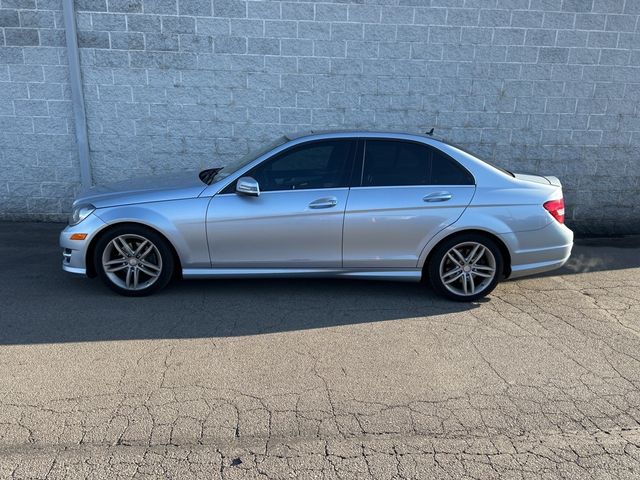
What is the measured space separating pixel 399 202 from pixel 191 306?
6.84ft

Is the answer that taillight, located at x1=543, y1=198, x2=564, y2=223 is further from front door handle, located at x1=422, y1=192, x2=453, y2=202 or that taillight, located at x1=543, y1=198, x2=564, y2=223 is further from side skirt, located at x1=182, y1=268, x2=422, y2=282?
side skirt, located at x1=182, y1=268, x2=422, y2=282

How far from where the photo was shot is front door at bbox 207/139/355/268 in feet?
15.6

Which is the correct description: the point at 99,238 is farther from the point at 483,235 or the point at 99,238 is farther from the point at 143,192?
the point at 483,235

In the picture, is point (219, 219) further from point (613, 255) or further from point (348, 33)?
point (613, 255)

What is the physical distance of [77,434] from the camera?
2.97 m

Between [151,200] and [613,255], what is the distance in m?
5.67

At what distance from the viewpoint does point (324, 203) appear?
15.7ft

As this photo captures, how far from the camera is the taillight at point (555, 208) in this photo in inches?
196

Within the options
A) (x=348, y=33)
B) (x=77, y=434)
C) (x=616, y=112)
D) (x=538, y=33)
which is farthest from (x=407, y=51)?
(x=77, y=434)

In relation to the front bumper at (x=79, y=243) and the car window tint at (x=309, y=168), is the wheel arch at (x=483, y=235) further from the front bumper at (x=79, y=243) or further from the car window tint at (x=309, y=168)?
the front bumper at (x=79, y=243)

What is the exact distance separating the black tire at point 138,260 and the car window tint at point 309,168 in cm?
106

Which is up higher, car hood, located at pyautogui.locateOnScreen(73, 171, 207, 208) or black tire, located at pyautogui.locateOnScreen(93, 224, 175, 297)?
car hood, located at pyautogui.locateOnScreen(73, 171, 207, 208)

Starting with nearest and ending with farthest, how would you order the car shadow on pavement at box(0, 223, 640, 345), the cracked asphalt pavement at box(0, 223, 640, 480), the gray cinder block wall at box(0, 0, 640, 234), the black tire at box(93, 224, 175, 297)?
the cracked asphalt pavement at box(0, 223, 640, 480), the car shadow on pavement at box(0, 223, 640, 345), the black tire at box(93, 224, 175, 297), the gray cinder block wall at box(0, 0, 640, 234)

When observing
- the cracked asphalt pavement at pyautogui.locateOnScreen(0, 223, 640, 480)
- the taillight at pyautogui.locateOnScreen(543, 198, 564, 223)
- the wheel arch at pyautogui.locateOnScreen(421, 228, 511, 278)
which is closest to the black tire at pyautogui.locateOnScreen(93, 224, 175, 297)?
the cracked asphalt pavement at pyautogui.locateOnScreen(0, 223, 640, 480)
